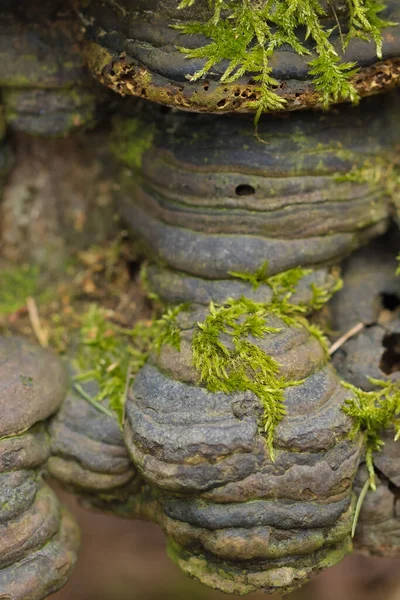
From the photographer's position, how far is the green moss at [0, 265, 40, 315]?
3.18 metres

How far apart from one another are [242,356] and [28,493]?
935 millimetres

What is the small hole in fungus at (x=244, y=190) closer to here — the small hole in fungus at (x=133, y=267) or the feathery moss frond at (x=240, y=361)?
the feathery moss frond at (x=240, y=361)

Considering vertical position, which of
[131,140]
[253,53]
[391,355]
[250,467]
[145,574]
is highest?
[253,53]

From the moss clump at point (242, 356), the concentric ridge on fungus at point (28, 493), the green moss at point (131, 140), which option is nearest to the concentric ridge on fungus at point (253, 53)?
the green moss at point (131, 140)

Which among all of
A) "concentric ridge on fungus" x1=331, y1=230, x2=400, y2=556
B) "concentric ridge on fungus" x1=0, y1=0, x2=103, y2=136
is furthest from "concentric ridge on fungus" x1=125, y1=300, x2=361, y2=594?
"concentric ridge on fungus" x1=0, y1=0, x2=103, y2=136

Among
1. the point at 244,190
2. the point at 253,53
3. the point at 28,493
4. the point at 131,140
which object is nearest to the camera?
the point at 253,53

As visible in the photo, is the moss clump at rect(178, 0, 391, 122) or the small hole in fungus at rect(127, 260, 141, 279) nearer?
the moss clump at rect(178, 0, 391, 122)

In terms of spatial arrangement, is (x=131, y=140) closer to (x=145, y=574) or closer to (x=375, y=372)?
(x=375, y=372)

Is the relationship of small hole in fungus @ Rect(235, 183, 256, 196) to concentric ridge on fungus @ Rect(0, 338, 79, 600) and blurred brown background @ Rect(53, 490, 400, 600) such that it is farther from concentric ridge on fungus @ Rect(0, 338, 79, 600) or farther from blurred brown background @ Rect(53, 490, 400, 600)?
blurred brown background @ Rect(53, 490, 400, 600)

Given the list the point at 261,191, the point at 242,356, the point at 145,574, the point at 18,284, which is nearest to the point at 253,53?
the point at 261,191

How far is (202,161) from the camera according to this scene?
8.46ft

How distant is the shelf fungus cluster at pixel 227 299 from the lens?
2.23 metres

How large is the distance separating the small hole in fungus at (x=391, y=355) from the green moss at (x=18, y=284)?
5.26 ft

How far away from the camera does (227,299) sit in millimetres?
2535
